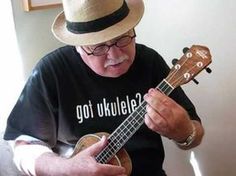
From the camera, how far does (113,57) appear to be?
103 cm

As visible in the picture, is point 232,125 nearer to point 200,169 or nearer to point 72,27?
point 200,169

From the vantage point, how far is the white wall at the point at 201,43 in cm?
129

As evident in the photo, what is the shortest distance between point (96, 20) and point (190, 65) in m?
0.27

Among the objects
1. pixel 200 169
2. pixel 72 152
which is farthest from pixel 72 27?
pixel 200 169

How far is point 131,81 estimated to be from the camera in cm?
118

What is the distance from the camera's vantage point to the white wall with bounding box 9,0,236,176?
4.23 ft

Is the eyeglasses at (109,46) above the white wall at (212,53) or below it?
above

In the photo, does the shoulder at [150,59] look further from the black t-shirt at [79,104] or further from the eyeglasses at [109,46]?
the eyeglasses at [109,46]

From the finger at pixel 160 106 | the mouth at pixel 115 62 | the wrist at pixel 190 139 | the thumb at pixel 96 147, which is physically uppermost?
the mouth at pixel 115 62

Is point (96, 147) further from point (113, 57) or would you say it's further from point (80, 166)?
point (113, 57)

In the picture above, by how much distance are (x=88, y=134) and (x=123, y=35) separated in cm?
32

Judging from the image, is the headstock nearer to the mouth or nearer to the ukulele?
the ukulele

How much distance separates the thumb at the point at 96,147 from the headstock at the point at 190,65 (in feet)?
0.81

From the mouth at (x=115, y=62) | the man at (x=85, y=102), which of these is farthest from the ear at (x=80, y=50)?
the mouth at (x=115, y=62)
